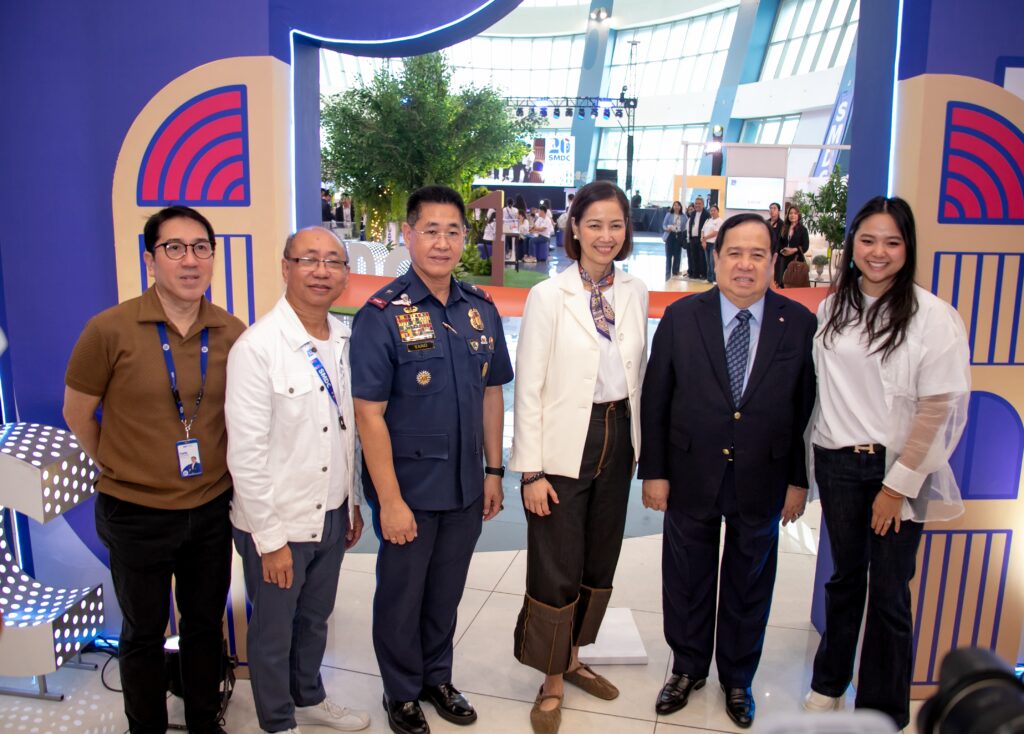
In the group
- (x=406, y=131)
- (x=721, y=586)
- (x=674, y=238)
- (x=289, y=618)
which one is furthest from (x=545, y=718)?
(x=674, y=238)

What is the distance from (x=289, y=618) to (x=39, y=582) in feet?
4.13

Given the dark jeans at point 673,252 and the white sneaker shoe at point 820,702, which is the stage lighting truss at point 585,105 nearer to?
the dark jeans at point 673,252

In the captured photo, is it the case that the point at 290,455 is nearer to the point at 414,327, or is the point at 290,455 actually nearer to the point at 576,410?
the point at 414,327

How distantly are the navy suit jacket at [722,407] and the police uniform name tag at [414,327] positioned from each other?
71 centimetres

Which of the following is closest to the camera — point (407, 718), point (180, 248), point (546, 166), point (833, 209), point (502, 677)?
point (180, 248)

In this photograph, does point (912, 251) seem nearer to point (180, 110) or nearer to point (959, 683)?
point (959, 683)

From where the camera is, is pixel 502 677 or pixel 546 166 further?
pixel 546 166

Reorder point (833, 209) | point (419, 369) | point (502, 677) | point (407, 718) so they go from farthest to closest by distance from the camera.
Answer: point (833, 209), point (502, 677), point (407, 718), point (419, 369)

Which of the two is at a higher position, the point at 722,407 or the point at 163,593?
the point at 722,407

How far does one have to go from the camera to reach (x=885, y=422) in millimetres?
→ 2314

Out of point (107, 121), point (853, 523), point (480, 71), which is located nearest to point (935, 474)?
point (853, 523)

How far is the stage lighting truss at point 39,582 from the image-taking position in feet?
8.08

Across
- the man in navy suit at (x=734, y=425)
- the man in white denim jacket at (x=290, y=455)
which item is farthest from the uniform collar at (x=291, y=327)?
the man in navy suit at (x=734, y=425)

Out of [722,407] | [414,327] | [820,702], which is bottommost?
[820,702]
